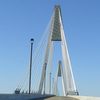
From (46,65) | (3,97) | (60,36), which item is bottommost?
(3,97)

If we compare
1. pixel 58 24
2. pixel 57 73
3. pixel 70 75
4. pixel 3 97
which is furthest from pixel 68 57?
pixel 57 73

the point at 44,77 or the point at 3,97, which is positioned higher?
the point at 44,77

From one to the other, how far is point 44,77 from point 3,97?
91.5 feet

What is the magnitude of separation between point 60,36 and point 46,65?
5.65m

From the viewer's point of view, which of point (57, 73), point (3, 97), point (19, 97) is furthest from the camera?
point (57, 73)

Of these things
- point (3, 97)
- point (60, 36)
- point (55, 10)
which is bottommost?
point (3, 97)

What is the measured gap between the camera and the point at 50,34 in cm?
5972

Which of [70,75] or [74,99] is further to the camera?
[70,75]

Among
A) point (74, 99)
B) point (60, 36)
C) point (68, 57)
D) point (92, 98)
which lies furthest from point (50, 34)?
→ point (92, 98)

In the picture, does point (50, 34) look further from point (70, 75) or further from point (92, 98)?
point (92, 98)

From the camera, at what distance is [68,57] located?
183ft

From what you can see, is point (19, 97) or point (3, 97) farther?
point (19, 97)

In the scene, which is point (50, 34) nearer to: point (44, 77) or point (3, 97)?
point (44, 77)

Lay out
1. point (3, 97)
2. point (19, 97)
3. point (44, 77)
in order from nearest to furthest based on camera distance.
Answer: point (3, 97), point (19, 97), point (44, 77)
